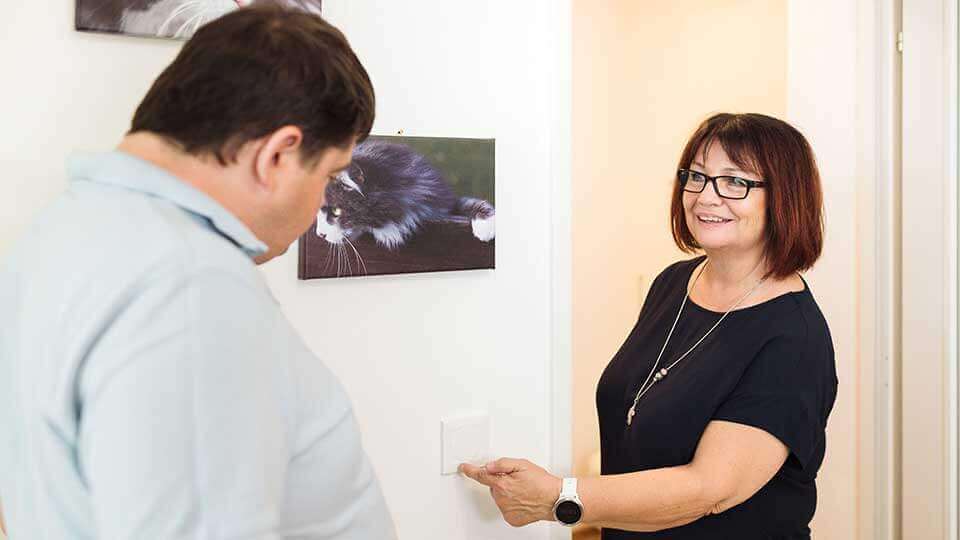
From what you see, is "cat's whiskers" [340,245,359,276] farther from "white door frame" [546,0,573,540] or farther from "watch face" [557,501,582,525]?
"watch face" [557,501,582,525]

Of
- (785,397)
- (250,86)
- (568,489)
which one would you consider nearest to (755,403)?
(785,397)

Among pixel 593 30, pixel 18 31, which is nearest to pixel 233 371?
pixel 18 31

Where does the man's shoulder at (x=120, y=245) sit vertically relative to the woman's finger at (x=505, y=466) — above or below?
above

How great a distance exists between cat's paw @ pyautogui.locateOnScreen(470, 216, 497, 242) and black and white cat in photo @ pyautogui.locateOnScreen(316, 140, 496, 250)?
3 centimetres

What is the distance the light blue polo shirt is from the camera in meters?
0.63

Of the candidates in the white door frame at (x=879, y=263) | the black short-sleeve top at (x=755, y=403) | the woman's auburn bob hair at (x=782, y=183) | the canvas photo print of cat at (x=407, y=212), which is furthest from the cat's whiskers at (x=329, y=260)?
the white door frame at (x=879, y=263)

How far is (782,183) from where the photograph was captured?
156 cm

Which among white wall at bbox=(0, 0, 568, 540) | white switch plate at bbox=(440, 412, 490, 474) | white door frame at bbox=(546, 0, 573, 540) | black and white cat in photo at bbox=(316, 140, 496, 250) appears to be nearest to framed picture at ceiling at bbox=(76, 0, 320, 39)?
white wall at bbox=(0, 0, 568, 540)

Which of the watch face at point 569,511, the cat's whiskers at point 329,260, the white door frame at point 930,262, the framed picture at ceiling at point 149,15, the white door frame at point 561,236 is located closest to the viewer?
the framed picture at ceiling at point 149,15

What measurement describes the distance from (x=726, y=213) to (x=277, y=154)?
3.38 feet

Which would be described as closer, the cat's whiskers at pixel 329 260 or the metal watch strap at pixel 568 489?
the cat's whiskers at pixel 329 260

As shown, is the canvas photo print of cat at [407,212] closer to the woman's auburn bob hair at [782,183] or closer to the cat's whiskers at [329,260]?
the cat's whiskers at [329,260]

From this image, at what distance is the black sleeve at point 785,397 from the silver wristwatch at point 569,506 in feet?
0.92

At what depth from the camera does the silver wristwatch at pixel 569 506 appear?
1.40 metres
